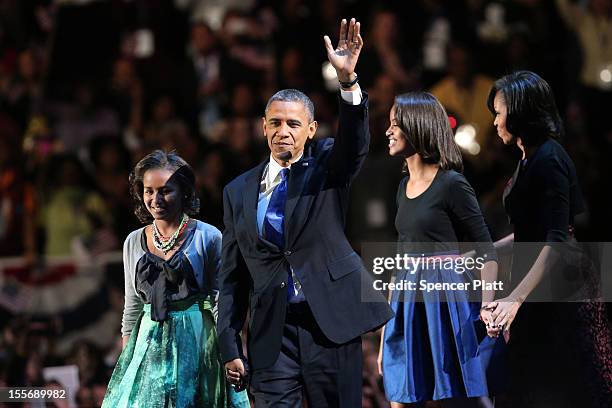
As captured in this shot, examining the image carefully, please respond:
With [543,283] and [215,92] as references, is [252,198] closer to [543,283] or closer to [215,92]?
[543,283]

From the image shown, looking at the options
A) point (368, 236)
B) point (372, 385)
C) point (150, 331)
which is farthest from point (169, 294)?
point (368, 236)

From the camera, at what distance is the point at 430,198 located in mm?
4965

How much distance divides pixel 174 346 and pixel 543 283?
1.56 meters

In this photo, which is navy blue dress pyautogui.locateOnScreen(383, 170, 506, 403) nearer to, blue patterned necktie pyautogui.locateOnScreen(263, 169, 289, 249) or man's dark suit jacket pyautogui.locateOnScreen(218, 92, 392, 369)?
man's dark suit jacket pyautogui.locateOnScreen(218, 92, 392, 369)

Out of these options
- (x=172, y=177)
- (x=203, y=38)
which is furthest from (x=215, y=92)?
(x=172, y=177)

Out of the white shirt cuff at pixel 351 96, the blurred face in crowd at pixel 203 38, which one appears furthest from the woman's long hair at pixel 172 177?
the blurred face in crowd at pixel 203 38

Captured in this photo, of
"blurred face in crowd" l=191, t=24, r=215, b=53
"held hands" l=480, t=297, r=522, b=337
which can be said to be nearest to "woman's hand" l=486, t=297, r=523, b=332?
"held hands" l=480, t=297, r=522, b=337

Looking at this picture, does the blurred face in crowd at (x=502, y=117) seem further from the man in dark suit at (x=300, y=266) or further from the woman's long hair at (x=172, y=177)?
the woman's long hair at (x=172, y=177)

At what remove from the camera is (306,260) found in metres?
4.66

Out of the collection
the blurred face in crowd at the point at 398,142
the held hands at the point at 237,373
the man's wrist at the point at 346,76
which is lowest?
the held hands at the point at 237,373

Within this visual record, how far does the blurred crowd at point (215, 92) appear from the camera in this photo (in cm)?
756

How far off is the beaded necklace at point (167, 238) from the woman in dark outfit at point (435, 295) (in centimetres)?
95

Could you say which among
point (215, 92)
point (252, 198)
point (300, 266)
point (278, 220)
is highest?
point (215, 92)

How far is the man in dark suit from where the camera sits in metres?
4.57
